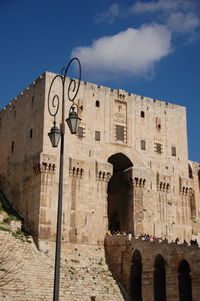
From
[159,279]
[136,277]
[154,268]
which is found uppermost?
[154,268]

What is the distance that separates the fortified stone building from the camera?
1398 inches

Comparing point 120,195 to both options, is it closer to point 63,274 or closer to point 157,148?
point 157,148

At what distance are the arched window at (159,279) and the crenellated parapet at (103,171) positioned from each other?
315 inches

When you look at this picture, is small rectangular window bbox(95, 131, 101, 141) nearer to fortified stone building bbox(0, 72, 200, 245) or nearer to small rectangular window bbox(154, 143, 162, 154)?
fortified stone building bbox(0, 72, 200, 245)

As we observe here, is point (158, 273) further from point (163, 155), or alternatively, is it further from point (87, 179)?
point (163, 155)

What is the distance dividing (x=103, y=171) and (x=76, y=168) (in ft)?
7.03

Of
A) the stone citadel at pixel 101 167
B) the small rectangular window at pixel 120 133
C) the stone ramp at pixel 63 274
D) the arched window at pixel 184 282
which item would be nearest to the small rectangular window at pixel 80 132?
the stone citadel at pixel 101 167

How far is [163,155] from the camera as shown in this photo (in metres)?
41.0

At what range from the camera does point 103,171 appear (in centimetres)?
3744

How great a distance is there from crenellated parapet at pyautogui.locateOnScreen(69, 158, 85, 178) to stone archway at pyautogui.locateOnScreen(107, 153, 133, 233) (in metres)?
3.92

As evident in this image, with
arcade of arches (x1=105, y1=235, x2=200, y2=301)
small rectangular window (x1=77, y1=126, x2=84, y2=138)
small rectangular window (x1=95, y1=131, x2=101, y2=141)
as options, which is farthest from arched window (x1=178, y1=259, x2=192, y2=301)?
small rectangular window (x1=77, y1=126, x2=84, y2=138)

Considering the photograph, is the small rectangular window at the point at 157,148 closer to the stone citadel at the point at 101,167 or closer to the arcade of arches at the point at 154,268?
the stone citadel at the point at 101,167

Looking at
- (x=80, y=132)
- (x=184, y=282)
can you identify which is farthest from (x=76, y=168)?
(x=184, y=282)

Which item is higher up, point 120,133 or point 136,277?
point 120,133
